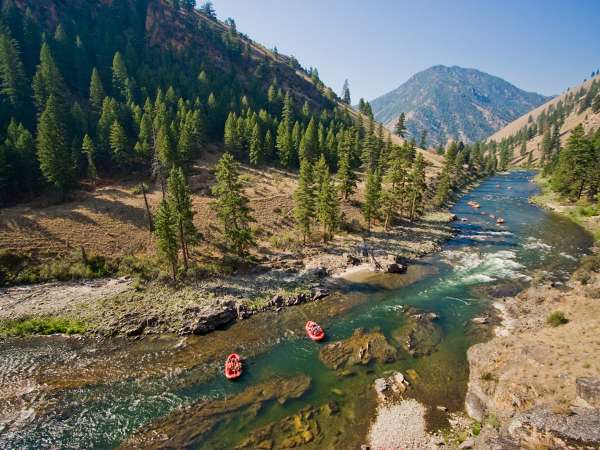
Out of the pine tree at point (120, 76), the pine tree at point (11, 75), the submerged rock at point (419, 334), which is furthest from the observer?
the pine tree at point (120, 76)

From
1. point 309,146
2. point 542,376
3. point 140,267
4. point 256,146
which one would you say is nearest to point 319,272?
point 140,267

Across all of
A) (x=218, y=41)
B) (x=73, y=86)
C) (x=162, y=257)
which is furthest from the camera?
(x=218, y=41)

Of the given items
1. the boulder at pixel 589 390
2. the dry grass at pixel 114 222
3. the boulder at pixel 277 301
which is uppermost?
the dry grass at pixel 114 222

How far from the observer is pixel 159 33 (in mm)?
174000

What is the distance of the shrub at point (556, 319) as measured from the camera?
105 ft

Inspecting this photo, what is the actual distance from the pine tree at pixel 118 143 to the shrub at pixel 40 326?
4691 cm

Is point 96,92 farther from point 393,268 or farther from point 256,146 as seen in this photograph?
point 393,268

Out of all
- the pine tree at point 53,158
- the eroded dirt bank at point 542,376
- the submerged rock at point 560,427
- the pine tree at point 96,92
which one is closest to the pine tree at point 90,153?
the pine tree at point 53,158

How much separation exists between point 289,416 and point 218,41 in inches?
8175

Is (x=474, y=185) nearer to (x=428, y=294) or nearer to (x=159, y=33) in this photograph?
(x=428, y=294)

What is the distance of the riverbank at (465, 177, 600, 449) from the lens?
18825 millimetres

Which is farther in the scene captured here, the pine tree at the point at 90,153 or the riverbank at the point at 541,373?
the pine tree at the point at 90,153

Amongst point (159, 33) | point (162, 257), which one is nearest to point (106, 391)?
point (162, 257)

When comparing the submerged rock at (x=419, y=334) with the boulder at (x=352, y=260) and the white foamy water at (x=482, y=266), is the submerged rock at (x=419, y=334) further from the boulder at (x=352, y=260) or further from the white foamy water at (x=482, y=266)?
the boulder at (x=352, y=260)
